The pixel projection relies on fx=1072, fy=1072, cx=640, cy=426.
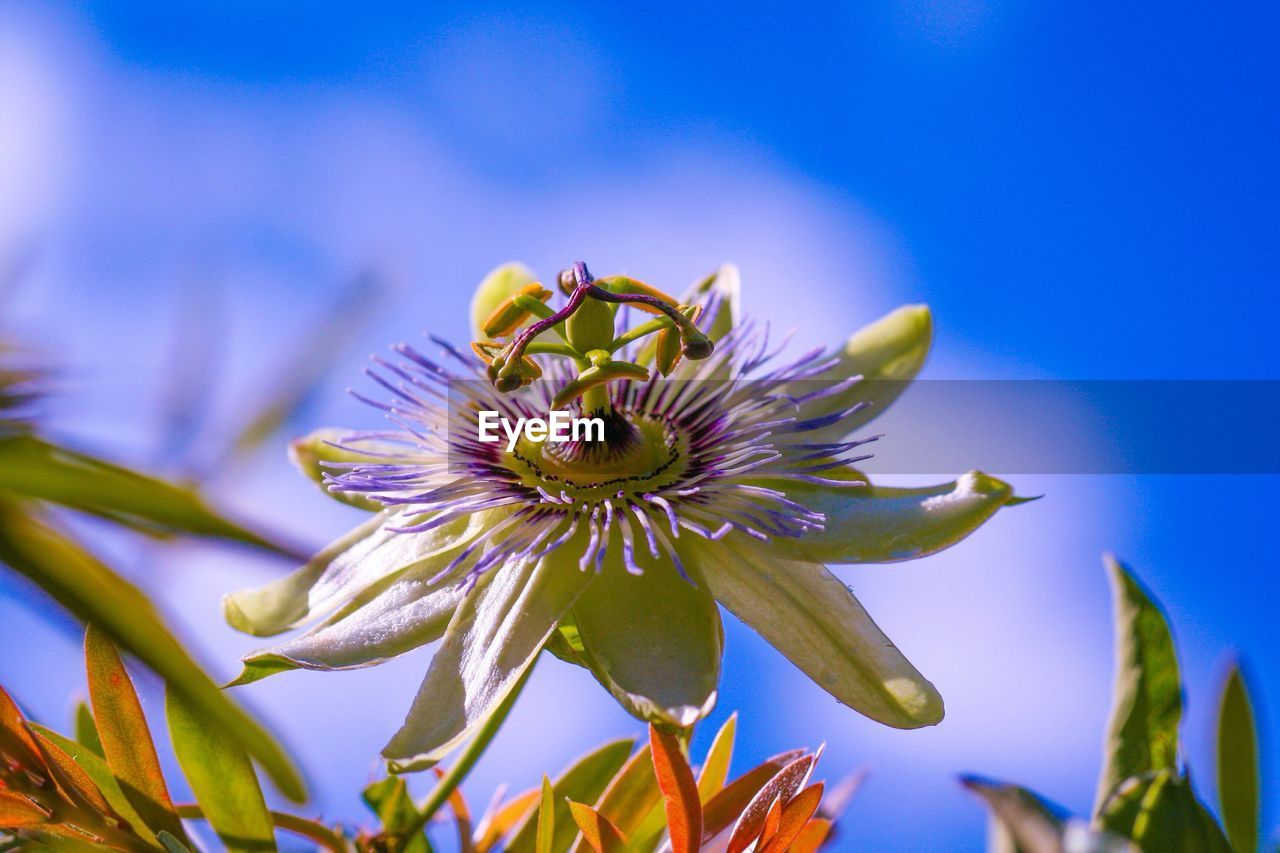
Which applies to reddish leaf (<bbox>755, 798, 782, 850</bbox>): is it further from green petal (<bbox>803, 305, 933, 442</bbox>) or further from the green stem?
green petal (<bbox>803, 305, 933, 442</bbox>)

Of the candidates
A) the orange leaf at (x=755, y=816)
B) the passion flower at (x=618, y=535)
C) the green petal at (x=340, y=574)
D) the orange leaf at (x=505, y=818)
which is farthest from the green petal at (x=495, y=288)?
the orange leaf at (x=755, y=816)

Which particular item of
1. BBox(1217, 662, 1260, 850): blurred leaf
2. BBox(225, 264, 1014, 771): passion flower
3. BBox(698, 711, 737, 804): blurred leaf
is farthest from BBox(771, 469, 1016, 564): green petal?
BBox(1217, 662, 1260, 850): blurred leaf

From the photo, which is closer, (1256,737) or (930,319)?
(1256,737)

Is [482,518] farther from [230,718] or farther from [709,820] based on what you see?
[230,718]

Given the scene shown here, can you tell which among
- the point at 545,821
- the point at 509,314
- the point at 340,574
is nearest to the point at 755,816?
the point at 545,821

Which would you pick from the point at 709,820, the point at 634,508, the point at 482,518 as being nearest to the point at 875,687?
the point at 709,820
